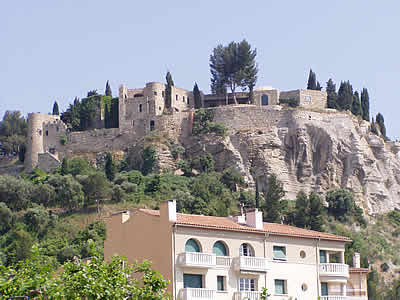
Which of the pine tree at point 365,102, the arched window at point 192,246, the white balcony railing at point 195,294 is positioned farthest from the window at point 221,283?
the pine tree at point 365,102

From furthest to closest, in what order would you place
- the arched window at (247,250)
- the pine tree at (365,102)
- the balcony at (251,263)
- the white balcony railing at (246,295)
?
the pine tree at (365,102)
the arched window at (247,250)
the balcony at (251,263)
the white balcony railing at (246,295)

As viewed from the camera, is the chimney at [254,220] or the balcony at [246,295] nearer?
the balcony at [246,295]

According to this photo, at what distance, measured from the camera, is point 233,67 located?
117312 millimetres

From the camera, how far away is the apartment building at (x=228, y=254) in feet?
171

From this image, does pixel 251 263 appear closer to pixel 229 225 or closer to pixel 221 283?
pixel 221 283

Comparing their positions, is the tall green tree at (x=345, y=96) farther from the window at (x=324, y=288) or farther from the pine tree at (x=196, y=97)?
the window at (x=324, y=288)

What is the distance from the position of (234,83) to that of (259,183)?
1578 centimetres

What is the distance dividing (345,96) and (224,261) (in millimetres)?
66760

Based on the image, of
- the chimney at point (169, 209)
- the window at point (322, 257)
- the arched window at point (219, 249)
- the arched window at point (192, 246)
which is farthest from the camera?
the window at point (322, 257)

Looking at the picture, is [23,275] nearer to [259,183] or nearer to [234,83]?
[259,183]

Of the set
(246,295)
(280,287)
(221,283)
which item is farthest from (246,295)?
(280,287)

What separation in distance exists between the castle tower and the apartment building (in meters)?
62.1

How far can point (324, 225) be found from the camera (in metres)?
102

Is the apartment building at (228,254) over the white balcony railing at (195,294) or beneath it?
over
